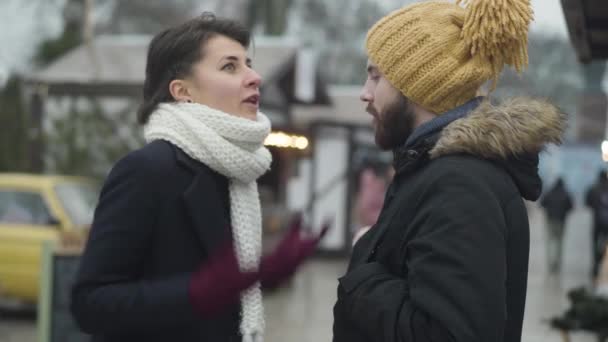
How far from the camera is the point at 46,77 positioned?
12961 millimetres

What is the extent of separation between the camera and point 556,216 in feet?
52.7

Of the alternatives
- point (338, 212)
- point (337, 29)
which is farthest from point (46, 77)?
point (337, 29)

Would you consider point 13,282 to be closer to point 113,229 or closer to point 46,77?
point 46,77

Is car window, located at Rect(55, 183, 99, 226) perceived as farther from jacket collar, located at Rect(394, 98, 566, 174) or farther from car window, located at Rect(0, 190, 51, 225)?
jacket collar, located at Rect(394, 98, 566, 174)

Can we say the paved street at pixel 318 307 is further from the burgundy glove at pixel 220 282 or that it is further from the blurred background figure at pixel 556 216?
the burgundy glove at pixel 220 282

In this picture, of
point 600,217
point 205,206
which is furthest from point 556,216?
point 205,206

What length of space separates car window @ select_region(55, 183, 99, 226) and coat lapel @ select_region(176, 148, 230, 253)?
807cm

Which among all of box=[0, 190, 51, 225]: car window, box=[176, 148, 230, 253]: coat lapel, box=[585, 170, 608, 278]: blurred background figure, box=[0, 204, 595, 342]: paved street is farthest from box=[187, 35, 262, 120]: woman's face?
box=[585, 170, 608, 278]: blurred background figure

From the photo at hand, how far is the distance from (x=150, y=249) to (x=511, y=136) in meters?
0.96

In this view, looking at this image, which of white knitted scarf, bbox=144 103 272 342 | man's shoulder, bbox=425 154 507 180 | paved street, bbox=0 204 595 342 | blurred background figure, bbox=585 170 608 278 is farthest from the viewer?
blurred background figure, bbox=585 170 608 278

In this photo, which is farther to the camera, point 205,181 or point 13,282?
point 13,282

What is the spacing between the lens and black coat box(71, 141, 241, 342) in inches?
92.6

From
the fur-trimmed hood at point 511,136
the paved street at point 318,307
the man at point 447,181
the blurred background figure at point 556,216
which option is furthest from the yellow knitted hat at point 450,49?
the blurred background figure at point 556,216

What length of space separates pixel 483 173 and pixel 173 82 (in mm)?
918
